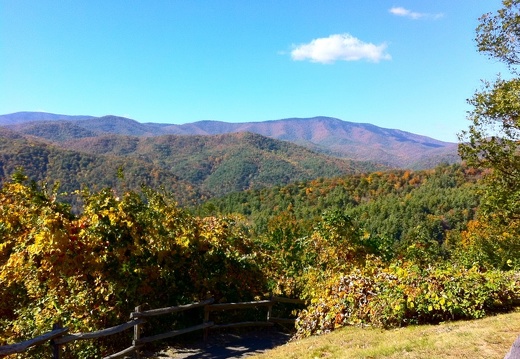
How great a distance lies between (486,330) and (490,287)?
5.33ft

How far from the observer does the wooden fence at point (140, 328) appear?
21.4 feet

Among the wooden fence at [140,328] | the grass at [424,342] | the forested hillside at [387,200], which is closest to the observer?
the grass at [424,342]

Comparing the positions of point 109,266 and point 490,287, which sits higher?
point 490,287

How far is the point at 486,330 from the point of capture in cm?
658

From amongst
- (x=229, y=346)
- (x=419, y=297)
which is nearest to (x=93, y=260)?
(x=229, y=346)

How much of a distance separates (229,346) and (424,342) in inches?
224

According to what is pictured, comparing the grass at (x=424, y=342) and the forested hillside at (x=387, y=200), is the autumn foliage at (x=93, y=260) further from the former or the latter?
the forested hillside at (x=387, y=200)

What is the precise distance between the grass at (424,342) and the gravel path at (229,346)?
199 centimetres

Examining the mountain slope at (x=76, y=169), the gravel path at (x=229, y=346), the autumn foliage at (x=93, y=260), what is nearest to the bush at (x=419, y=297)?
the gravel path at (x=229, y=346)

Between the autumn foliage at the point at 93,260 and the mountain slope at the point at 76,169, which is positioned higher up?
the autumn foliage at the point at 93,260

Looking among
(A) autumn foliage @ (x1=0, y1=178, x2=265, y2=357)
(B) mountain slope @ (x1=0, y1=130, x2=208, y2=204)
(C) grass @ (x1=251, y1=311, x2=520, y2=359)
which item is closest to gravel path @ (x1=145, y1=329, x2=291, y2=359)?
(A) autumn foliage @ (x1=0, y1=178, x2=265, y2=357)

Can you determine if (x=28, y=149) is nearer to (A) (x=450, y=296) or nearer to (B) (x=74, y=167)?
(B) (x=74, y=167)

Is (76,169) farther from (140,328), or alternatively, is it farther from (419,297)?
(419,297)

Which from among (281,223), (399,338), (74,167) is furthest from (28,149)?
(399,338)
